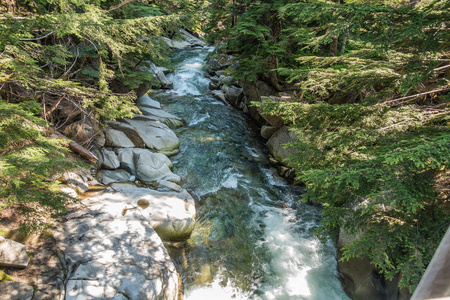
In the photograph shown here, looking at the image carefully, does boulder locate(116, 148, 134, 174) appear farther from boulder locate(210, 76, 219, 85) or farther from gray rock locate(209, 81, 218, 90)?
boulder locate(210, 76, 219, 85)

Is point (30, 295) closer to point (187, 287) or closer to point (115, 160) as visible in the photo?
point (187, 287)

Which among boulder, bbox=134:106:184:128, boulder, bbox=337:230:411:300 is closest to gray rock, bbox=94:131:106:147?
boulder, bbox=134:106:184:128

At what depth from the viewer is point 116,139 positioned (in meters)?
9.02

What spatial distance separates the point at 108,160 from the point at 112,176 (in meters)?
0.78

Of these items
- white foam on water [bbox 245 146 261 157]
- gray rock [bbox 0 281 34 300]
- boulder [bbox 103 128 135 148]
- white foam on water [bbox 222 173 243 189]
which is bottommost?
white foam on water [bbox 222 173 243 189]

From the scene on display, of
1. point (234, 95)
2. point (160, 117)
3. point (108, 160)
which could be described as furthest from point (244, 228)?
point (234, 95)

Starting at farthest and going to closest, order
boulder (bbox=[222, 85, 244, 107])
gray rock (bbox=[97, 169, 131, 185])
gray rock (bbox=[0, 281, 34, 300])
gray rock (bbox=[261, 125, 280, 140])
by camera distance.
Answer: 1. boulder (bbox=[222, 85, 244, 107])
2. gray rock (bbox=[261, 125, 280, 140])
3. gray rock (bbox=[97, 169, 131, 185])
4. gray rock (bbox=[0, 281, 34, 300])

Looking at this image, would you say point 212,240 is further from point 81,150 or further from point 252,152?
point 252,152

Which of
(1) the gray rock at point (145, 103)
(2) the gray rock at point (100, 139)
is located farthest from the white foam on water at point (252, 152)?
(2) the gray rock at point (100, 139)

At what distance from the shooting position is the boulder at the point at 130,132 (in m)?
9.48

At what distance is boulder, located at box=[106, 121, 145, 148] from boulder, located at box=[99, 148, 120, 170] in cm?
123

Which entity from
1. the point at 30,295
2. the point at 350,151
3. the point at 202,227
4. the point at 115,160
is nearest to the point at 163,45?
the point at 115,160

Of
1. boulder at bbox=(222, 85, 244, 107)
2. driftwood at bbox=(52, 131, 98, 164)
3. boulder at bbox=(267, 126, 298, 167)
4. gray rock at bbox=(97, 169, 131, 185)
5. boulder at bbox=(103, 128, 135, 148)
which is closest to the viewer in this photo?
driftwood at bbox=(52, 131, 98, 164)

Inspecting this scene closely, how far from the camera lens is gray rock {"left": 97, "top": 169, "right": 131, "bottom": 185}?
733cm
